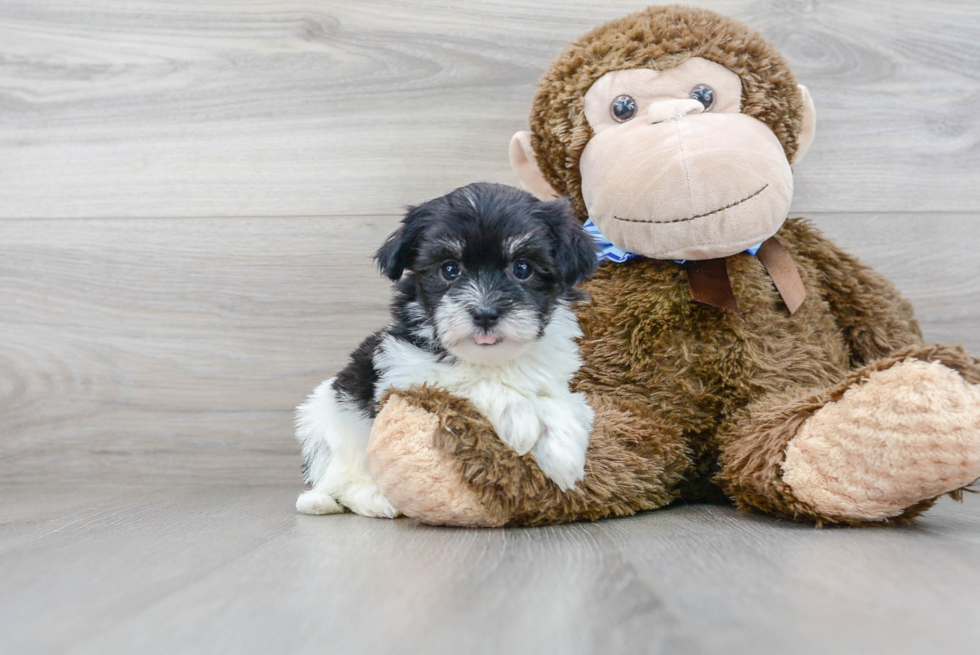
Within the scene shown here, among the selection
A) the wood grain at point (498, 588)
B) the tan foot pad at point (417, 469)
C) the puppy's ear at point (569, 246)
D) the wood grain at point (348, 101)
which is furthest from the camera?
the wood grain at point (348, 101)

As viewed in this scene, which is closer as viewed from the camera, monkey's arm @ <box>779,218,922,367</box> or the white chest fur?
the white chest fur

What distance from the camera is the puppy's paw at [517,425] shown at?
117cm

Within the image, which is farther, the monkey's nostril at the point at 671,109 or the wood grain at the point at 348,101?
the wood grain at the point at 348,101

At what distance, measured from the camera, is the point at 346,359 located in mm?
1894

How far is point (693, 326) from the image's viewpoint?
142 centimetres

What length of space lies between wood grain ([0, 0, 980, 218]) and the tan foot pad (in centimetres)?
88

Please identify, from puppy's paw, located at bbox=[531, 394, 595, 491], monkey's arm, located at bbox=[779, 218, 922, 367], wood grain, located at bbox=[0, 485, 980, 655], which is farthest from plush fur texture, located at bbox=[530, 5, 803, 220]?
wood grain, located at bbox=[0, 485, 980, 655]

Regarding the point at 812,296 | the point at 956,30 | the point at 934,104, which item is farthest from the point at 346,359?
the point at 956,30

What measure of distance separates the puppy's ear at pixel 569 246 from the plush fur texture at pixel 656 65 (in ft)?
0.84

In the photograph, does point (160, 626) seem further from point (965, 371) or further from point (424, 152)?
point (424, 152)

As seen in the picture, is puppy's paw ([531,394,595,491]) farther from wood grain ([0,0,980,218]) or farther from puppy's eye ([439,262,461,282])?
wood grain ([0,0,980,218])

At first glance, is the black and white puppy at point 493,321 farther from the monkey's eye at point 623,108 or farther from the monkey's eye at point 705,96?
the monkey's eye at point 705,96

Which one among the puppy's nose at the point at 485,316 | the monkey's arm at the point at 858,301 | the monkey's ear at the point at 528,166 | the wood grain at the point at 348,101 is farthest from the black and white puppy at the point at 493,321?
the wood grain at the point at 348,101

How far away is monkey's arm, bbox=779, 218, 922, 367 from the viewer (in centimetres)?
148
